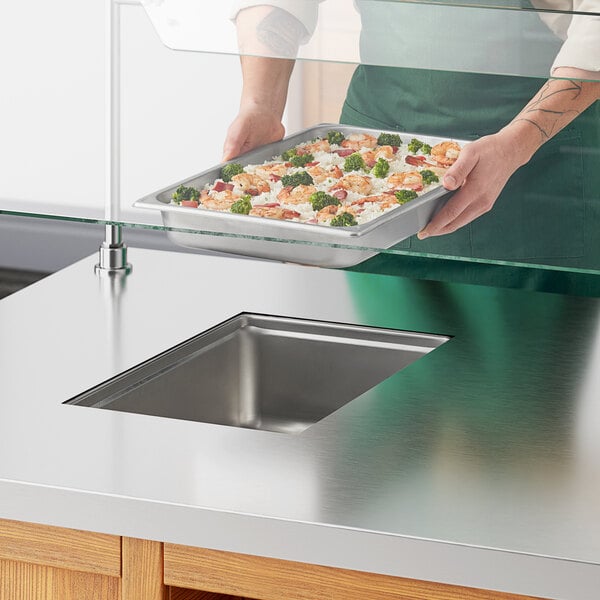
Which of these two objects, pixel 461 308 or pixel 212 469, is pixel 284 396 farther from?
pixel 212 469

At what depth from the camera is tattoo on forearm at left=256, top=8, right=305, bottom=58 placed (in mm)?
1132

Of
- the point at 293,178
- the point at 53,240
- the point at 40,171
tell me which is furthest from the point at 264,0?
the point at 53,240

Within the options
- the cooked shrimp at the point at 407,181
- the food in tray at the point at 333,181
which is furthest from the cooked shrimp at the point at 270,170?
the cooked shrimp at the point at 407,181

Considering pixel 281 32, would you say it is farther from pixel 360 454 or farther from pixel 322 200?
pixel 360 454

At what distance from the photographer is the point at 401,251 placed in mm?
1197

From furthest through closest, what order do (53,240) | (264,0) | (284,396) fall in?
(53,240)
(284,396)
(264,0)

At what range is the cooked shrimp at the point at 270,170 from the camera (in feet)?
4.17

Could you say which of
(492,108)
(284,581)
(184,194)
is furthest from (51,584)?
(492,108)

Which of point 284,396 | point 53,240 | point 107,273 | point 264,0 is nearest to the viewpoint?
point 264,0

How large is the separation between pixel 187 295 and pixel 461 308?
38 centimetres

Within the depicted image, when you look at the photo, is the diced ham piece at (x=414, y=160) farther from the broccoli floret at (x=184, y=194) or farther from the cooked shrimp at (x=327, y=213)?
the broccoli floret at (x=184, y=194)

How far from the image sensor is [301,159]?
1.29 m

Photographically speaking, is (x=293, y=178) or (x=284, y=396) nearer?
(x=293, y=178)

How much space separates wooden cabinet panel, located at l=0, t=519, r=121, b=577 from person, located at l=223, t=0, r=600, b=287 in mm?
399
